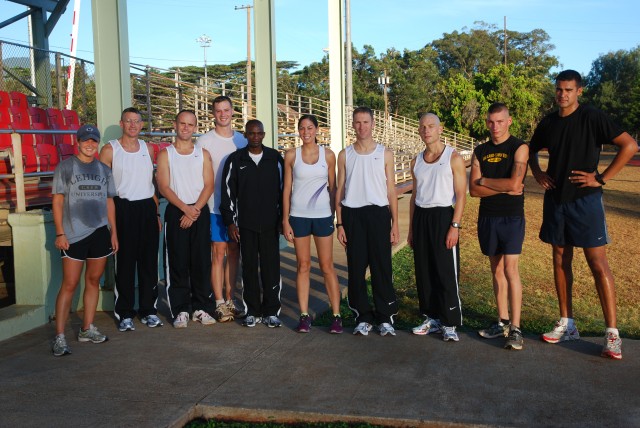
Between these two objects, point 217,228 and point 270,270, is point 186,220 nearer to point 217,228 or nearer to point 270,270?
point 217,228

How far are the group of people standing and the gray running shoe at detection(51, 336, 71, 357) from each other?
0.03 meters

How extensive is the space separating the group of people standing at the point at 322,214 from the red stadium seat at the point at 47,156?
4.77 metres

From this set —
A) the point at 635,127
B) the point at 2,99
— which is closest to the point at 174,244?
the point at 2,99

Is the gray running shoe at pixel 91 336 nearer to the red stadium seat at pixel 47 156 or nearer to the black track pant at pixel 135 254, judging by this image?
the black track pant at pixel 135 254


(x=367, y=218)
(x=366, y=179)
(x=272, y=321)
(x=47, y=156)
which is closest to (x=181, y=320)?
(x=272, y=321)

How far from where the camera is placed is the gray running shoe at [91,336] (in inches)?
217

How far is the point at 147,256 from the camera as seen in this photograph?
19.8 feet

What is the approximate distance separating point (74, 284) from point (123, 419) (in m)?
1.80

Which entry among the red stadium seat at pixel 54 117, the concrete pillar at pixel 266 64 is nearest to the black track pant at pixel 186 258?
the concrete pillar at pixel 266 64

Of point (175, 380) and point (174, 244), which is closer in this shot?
point (175, 380)

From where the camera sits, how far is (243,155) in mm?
5809

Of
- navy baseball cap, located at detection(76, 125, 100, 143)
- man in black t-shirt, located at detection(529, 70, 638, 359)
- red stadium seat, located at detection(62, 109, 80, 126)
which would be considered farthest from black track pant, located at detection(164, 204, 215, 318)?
red stadium seat, located at detection(62, 109, 80, 126)

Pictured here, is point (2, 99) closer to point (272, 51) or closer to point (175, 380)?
point (272, 51)

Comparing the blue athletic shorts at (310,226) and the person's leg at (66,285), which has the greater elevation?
the blue athletic shorts at (310,226)
